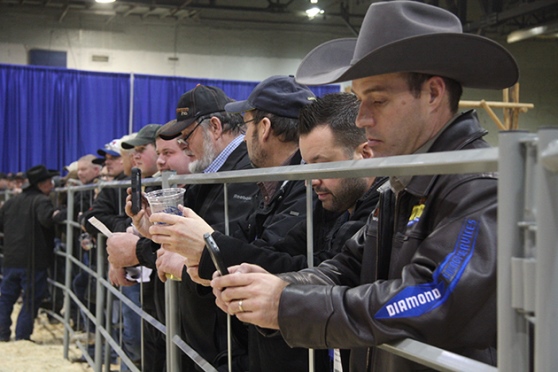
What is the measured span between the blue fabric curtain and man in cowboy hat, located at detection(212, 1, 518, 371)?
12.1m

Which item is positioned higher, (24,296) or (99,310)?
(99,310)

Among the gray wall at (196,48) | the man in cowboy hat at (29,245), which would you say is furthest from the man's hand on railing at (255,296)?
the gray wall at (196,48)

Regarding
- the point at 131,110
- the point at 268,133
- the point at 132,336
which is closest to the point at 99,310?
the point at 132,336

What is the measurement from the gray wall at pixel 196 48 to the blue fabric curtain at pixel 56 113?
5.25 feet

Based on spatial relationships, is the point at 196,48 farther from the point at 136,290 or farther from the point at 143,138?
the point at 136,290

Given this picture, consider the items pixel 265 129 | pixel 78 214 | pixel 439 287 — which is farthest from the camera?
pixel 78 214

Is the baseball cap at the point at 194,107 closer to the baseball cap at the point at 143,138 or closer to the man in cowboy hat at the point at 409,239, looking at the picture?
the baseball cap at the point at 143,138

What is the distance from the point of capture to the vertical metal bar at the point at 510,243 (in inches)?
33.5

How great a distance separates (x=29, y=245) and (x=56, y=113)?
6.33m

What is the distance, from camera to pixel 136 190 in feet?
7.83

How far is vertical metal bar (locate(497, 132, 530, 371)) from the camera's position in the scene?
851 millimetres

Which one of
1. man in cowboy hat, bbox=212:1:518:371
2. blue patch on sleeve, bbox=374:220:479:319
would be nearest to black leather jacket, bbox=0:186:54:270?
man in cowboy hat, bbox=212:1:518:371

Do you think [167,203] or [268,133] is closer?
[167,203]

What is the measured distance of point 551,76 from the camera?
54.1 feet
